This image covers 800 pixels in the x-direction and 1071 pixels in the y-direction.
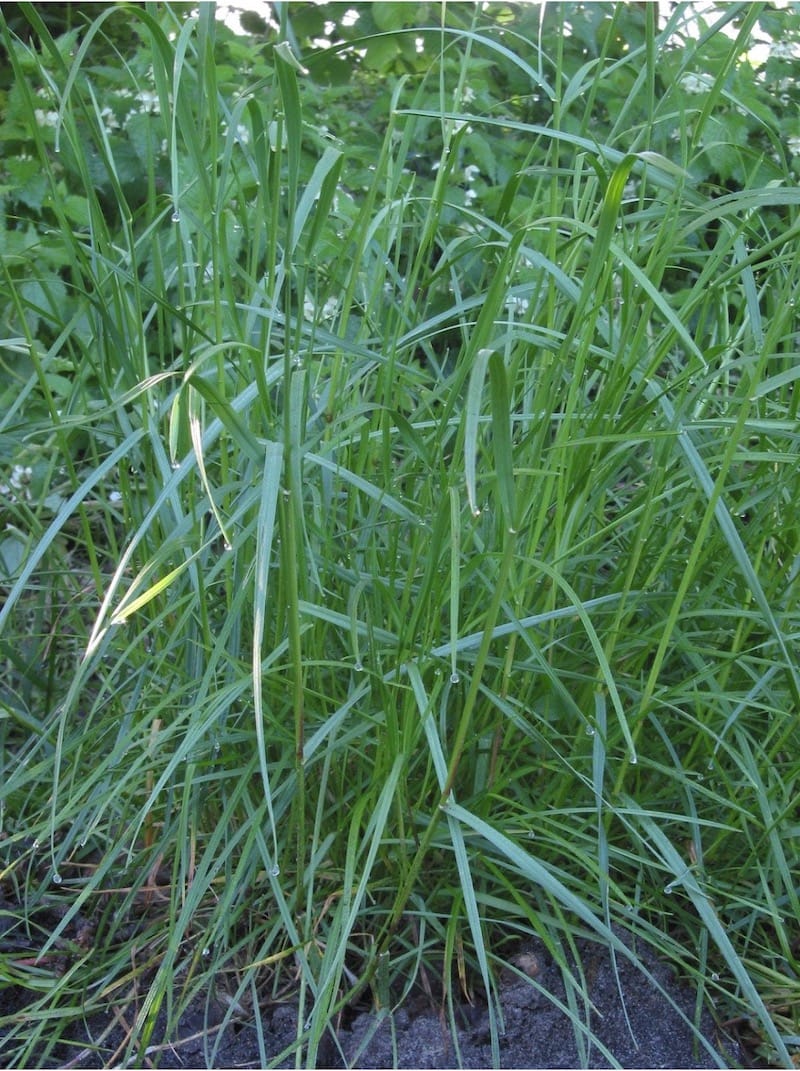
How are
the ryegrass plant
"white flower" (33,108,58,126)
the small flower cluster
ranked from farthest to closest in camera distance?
"white flower" (33,108,58,126), the small flower cluster, the ryegrass plant

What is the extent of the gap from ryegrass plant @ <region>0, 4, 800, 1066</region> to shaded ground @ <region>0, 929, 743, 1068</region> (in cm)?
3

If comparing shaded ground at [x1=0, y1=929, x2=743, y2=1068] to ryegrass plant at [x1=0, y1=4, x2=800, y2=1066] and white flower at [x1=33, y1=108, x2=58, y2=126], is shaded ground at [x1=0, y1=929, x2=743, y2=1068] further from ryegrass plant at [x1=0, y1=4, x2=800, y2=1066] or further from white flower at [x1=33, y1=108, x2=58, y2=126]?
white flower at [x1=33, y1=108, x2=58, y2=126]

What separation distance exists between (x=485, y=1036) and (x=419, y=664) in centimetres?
47

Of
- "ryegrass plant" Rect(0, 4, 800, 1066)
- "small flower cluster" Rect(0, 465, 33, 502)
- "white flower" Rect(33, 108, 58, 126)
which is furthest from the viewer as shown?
"white flower" Rect(33, 108, 58, 126)

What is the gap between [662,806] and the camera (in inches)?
55.8

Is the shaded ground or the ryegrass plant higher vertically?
the ryegrass plant

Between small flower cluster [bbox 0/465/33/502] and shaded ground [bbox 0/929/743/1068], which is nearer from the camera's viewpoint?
shaded ground [bbox 0/929/743/1068]

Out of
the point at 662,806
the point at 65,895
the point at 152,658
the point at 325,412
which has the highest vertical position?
the point at 325,412

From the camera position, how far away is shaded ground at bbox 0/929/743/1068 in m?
1.25

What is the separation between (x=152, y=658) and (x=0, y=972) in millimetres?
412

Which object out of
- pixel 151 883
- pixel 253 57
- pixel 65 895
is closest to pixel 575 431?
pixel 151 883

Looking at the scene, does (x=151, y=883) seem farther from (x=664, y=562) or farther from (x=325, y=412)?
(x=664, y=562)

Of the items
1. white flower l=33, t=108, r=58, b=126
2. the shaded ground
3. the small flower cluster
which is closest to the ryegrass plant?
the shaded ground

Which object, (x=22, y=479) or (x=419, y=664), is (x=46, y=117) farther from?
(x=419, y=664)
